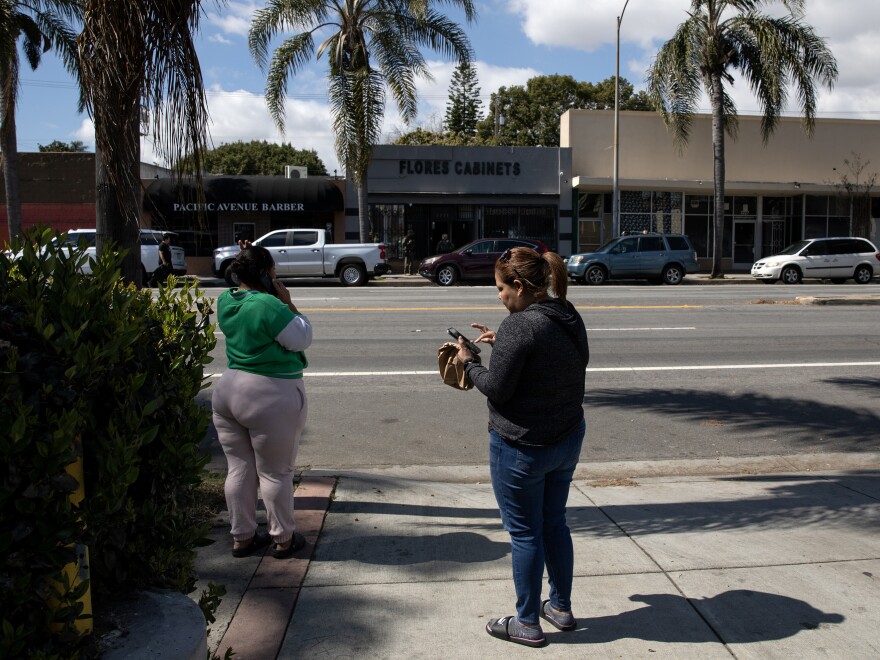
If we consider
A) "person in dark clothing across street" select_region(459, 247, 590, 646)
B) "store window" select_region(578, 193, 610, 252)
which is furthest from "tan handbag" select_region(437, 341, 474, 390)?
"store window" select_region(578, 193, 610, 252)

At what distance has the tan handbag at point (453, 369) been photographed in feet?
11.9

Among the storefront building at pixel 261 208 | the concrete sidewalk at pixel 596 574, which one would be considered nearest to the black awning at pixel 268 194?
the storefront building at pixel 261 208

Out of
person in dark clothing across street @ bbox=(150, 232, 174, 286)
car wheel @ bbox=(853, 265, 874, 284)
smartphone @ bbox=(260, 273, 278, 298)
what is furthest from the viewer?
car wheel @ bbox=(853, 265, 874, 284)

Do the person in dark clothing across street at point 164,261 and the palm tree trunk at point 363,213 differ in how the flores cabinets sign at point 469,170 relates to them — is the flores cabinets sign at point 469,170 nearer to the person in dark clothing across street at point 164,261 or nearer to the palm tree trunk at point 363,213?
the palm tree trunk at point 363,213

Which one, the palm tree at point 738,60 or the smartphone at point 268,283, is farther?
the palm tree at point 738,60

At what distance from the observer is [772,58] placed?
26328 millimetres

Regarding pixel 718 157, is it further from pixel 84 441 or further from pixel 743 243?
pixel 84 441

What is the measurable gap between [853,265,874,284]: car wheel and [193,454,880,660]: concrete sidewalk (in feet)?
75.8

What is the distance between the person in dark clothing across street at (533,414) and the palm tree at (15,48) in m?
3.39

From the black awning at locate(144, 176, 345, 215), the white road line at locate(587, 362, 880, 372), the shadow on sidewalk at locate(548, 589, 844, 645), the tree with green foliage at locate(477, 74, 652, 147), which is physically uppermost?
the tree with green foliage at locate(477, 74, 652, 147)

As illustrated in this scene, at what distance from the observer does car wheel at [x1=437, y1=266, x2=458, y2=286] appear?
1010 inches

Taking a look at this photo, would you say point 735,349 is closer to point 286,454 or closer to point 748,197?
point 286,454

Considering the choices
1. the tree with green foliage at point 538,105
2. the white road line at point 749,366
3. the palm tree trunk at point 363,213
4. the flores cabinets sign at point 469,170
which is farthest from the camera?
the tree with green foliage at point 538,105

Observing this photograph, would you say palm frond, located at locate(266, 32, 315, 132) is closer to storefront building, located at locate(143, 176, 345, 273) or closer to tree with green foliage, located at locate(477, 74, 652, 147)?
storefront building, located at locate(143, 176, 345, 273)
